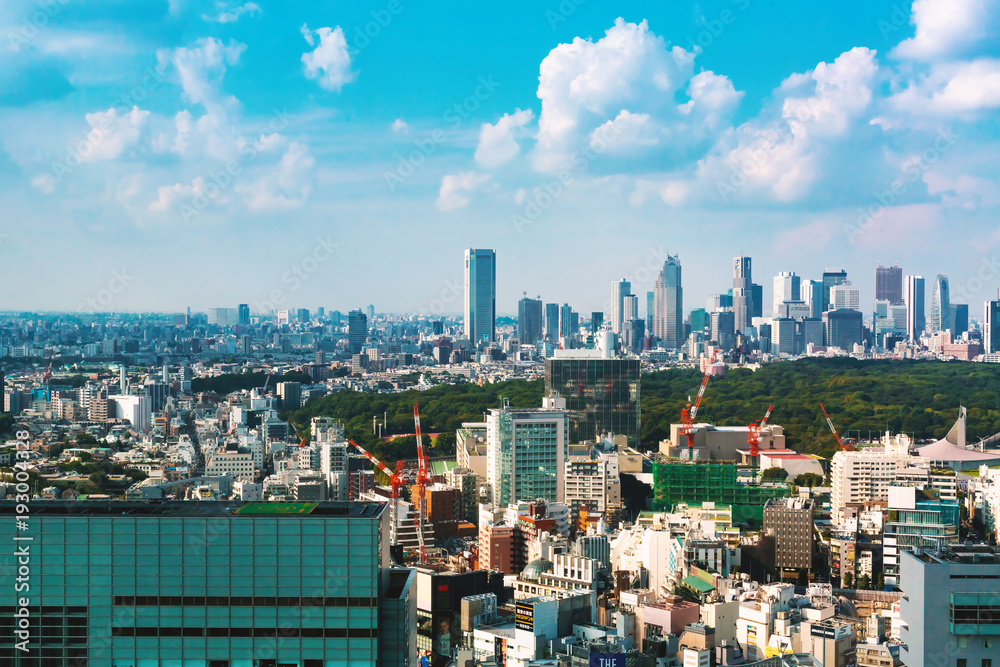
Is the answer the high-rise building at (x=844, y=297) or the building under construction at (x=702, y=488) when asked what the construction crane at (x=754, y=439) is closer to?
the building under construction at (x=702, y=488)

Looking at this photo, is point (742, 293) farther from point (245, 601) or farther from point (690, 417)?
point (245, 601)

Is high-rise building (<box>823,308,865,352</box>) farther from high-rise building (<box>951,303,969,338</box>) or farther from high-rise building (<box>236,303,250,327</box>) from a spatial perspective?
high-rise building (<box>236,303,250,327</box>)

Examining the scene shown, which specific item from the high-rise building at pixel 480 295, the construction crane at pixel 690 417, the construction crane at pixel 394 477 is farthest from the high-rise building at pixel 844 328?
the construction crane at pixel 394 477

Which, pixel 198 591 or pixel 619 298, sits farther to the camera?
pixel 619 298

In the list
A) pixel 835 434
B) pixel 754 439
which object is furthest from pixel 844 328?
pixel 754 439

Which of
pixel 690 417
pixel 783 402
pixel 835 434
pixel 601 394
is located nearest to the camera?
pixel 835 434
